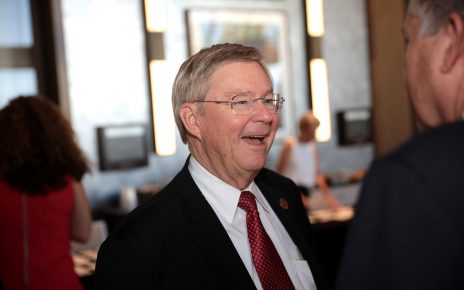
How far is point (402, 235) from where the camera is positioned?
724 millimetres

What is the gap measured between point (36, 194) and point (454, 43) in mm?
1988

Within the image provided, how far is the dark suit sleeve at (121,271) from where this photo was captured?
137cm

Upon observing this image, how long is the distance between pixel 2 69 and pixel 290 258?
428cm

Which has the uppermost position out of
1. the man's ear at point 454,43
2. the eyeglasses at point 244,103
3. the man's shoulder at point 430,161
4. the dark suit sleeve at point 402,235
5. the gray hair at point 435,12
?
the gray hair at point 435,12

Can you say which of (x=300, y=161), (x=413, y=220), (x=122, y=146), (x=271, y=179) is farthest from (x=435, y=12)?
(x=122, y=146)

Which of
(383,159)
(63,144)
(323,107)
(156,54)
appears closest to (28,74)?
(156,54)

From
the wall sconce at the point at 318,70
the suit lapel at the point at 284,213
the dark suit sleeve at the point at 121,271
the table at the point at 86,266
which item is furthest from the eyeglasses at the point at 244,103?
the wall sconce at the point at 318,70

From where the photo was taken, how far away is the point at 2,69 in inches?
203

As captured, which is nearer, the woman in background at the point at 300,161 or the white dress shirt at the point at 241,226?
the white dress shirt at the point at 241,226

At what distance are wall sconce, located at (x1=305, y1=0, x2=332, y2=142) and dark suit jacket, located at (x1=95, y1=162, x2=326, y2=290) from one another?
5454mm

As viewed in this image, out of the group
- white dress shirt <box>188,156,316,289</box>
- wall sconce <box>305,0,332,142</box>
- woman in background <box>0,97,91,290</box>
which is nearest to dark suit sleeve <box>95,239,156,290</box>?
white dress shirt <box>188,156,316,289</box>

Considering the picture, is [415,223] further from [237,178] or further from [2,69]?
[2,69]

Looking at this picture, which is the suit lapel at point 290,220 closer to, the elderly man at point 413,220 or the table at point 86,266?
the elderly man at point 413,220

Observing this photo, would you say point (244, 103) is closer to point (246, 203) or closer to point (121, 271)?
point (246, 203)
